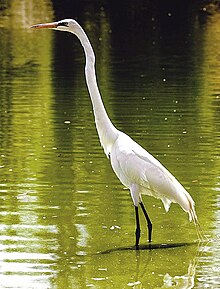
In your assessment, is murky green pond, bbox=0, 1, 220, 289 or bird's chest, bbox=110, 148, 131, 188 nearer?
murky green pond, bbox=0, 1, 220, 289

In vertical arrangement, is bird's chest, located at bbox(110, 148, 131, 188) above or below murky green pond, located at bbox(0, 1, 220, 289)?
above

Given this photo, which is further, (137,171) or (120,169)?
(120,169)

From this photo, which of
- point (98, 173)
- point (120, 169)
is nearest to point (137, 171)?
point (120, 169)

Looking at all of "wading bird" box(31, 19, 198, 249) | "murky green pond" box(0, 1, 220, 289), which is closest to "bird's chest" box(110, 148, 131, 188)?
"wading bird" box(31, 19, 198, 249)

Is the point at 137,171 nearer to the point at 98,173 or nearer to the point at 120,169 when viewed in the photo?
the point at 120,169

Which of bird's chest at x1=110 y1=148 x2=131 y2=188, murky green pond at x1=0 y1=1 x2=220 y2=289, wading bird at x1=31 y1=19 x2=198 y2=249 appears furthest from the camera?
bird's chest at x1=110 y1=148 x2=131 y2=188

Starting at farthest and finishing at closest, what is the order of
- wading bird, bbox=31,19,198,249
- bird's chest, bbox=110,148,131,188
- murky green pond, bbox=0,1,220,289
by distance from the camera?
bird's chest, bbox=110,148,131,188
wading bird, bbox=31,19,198,249
murky green pond, bbox=0,1,220,289

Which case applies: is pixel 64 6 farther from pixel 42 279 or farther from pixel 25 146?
pixel 42 279

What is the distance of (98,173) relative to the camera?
35.7 ft

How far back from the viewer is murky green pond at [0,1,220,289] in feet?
24.0

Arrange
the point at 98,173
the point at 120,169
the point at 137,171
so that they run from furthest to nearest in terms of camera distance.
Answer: the point at 98,173 → the point at 120,169 → the point at 137,171

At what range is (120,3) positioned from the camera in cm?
5103

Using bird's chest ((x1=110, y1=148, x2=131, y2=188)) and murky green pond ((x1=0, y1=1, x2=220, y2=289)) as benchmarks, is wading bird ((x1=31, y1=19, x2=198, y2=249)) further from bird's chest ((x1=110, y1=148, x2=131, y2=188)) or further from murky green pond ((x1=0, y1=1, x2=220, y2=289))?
murky green pond ((x1=0, y1=1, x2=220, y2=289))

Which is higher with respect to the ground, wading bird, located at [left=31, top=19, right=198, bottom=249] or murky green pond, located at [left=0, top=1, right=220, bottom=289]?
wading bird, located at [left=31, top=19, right=198, bottom=249]
